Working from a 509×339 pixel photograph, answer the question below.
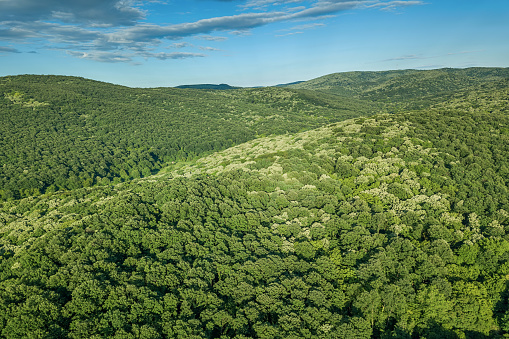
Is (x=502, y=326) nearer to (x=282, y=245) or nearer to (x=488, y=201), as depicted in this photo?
(x=488, y=201)

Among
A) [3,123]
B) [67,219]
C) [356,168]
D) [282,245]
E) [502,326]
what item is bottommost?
[502,326]

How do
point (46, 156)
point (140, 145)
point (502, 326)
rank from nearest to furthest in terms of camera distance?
point (502, 326), point (46, 156), point (140, 145)

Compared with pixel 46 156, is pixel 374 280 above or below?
below

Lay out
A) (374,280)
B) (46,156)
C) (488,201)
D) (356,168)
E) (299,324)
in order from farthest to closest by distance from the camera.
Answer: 1. (46,156)
2. (356,168)
3. (488,201)
4. (374,280)
5. (299,324)

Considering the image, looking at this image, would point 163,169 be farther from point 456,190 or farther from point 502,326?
point 502,326

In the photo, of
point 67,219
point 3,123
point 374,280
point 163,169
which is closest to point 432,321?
point 374,280

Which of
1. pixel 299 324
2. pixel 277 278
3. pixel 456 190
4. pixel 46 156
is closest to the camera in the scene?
pixel 299 324

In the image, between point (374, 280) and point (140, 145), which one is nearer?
point (374, 280)

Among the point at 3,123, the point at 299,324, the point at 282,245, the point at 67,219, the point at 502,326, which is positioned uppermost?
the point at 3,123

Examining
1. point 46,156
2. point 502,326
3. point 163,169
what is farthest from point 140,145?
point 502,326
